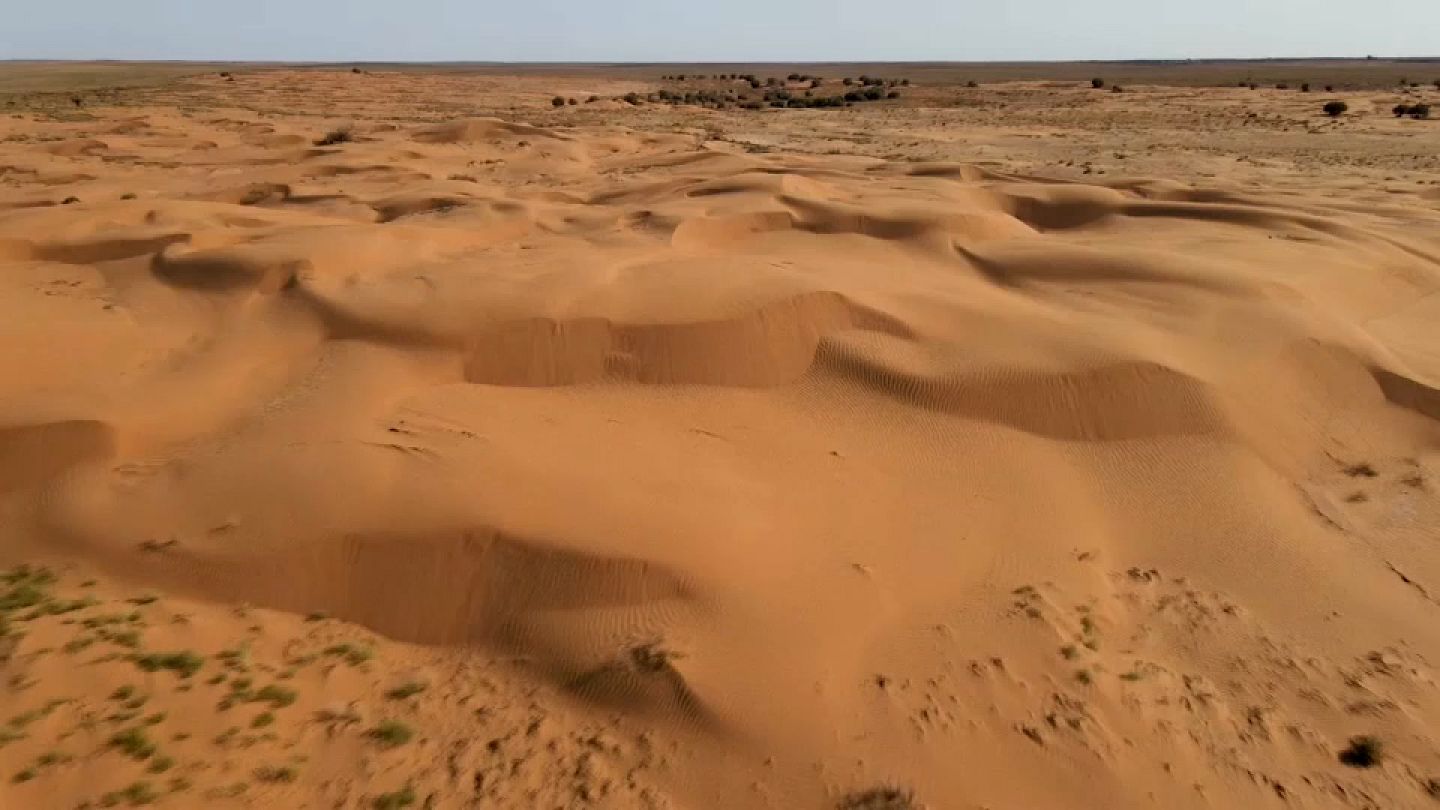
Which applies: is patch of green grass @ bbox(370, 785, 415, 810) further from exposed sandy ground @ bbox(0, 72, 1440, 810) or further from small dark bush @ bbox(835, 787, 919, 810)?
small dark bush @ bbox(835, 787, 919, 810)

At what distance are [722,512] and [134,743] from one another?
3356mm

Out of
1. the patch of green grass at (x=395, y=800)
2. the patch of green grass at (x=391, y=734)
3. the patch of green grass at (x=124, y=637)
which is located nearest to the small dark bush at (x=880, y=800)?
the patch of green grass at (x=395, y=800)

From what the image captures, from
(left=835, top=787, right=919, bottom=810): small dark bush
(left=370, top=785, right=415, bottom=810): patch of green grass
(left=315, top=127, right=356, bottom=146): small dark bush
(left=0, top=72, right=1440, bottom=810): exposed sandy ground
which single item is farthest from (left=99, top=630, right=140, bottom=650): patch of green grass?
(left=315, top=127, right=356, bottom=146): small dark bush

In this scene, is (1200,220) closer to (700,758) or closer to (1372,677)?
(1372,677)

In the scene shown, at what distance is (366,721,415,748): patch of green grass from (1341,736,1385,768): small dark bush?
171 inches

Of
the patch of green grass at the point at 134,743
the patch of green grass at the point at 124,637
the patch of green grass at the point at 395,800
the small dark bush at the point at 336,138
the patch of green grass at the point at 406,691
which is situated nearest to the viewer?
the patch of green grass at the point at 395,800

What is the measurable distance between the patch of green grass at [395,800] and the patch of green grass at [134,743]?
104cm

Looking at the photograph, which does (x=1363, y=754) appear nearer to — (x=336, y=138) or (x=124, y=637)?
(x=124, y=637)

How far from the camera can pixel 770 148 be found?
24312mm

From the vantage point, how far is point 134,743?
13.2 feet

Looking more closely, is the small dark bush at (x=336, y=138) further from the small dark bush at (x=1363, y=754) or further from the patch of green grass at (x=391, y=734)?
the small dark bush at (x=1363, y=754)

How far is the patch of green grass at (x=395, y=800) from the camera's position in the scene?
12.7 feet

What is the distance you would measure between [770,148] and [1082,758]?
21767 millimetres

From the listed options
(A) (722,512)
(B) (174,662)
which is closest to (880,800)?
(A) (722,512)
